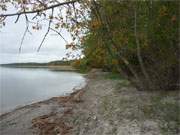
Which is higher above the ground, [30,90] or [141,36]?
[141,36]

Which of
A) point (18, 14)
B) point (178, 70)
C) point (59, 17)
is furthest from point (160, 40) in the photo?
point (18, 14)

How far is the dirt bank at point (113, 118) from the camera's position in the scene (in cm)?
1120

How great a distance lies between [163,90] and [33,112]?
5.59 meters

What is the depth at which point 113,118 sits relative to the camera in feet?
41.3

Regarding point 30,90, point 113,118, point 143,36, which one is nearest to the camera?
point 113,118

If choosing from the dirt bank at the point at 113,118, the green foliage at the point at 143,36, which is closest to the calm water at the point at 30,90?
the dirt bank at the point at 113,118

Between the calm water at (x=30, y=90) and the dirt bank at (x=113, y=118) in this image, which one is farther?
the calm water at (x=30, y=90)

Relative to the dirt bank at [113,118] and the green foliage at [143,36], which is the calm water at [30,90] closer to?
the dirt bank at [113,118]

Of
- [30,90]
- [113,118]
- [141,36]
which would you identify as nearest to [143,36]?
[141,36]

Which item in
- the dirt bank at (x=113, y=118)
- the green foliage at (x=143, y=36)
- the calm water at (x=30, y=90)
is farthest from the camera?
the calm water at (x=30, y=90)

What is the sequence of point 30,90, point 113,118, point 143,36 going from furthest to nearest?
point 30,90 < point 143,36 < point 113,118

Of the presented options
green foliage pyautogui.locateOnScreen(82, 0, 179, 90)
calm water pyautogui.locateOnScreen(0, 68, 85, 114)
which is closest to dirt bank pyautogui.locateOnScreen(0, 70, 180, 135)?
green foliage pyautogui.locateOnScreen(82, 0, 179, 90)

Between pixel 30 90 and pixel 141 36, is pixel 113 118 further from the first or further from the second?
pixel 30 90

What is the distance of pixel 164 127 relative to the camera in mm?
10812
